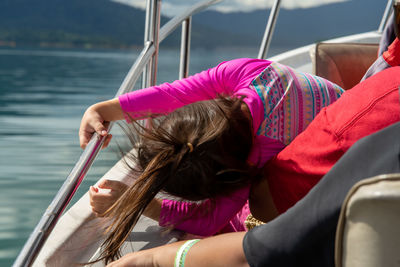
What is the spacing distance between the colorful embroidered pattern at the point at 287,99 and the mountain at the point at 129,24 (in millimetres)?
15880

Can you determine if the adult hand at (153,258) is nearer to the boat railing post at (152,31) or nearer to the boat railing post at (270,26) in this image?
A: the boat railing post at (152,31)

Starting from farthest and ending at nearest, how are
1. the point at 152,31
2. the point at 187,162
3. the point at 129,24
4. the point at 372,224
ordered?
1. the point at 129,24
2. the point at 152,31
3. the point at 187,162
4. the point at 372,224

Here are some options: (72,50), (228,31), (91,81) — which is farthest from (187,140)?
(228,31)

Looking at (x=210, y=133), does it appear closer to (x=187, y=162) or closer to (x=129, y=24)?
(x=187, y=162)

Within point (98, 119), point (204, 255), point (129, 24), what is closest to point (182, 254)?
point (204, 255)

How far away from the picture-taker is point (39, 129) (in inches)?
242

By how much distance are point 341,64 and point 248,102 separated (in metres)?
0.95

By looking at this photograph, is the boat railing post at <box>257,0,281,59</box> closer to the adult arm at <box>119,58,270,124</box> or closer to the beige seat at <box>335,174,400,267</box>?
the adult arm at <box>119,58,270,124</box>

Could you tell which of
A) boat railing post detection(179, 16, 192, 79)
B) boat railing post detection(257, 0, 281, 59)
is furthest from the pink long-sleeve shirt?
boat railing post detection(257, 0, 281, 59)

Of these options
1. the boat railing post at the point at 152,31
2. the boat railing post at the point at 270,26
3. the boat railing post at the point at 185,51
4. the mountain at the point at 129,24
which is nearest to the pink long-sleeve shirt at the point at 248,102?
the boat railing post at the point at 152,31

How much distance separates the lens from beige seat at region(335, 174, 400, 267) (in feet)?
1.56

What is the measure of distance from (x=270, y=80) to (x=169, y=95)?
0.69 feet

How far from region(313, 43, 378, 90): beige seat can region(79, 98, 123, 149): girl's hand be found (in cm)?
94

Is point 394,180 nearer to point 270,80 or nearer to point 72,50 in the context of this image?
point 270,80
